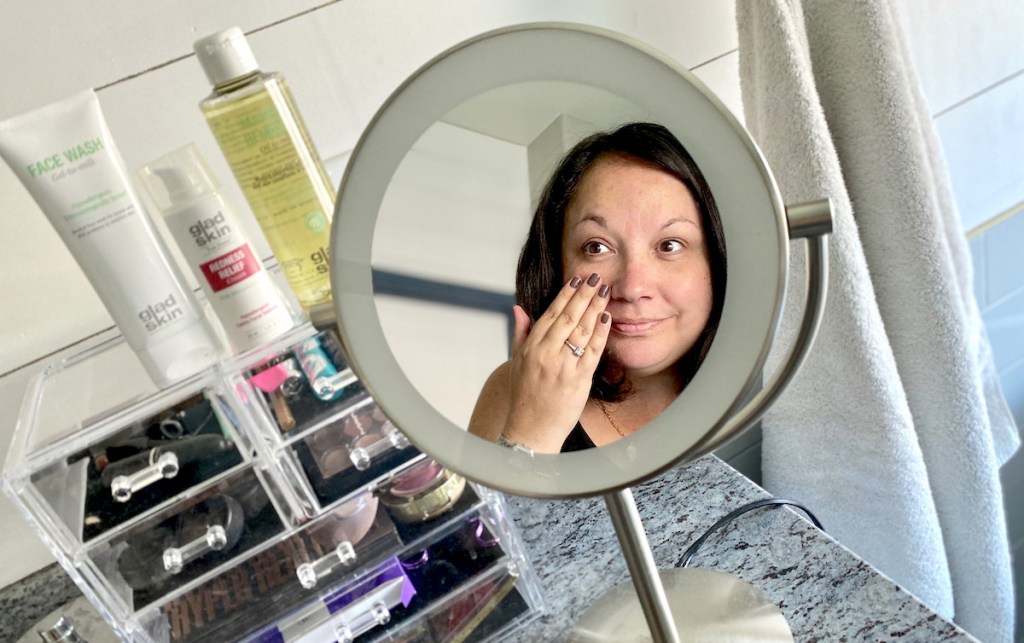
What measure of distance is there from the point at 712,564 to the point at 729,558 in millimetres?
12

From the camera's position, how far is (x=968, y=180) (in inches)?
31.4

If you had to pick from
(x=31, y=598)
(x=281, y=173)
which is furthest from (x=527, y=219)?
(x=31, y=598)

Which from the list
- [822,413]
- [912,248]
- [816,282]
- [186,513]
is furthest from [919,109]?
[186,513]

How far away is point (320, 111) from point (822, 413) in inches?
18.8

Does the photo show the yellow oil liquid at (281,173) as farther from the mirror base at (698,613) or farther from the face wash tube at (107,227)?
the mirror base at (698,613)

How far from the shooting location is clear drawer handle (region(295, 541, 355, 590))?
1.47 feet

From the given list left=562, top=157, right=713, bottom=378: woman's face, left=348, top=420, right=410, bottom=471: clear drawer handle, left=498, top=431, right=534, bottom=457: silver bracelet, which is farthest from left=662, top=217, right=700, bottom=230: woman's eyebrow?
left=348, top=420, right=410, bottom=471: clear drawer handle

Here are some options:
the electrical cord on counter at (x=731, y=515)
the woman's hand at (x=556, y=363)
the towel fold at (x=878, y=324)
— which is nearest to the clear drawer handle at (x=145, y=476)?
the woman's hand at (x=556, y=363)

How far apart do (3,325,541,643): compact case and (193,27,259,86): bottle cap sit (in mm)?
141

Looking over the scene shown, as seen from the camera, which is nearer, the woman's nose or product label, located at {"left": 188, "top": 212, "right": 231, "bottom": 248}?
the woman's nose

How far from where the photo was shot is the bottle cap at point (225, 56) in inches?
14.4

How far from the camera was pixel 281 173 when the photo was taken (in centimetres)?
40

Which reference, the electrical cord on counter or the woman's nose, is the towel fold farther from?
the woman's nose

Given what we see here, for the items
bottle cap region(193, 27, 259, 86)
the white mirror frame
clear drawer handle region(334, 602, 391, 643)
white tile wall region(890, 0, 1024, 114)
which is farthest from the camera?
white tile wall region(890, 0, 1024, 114)
